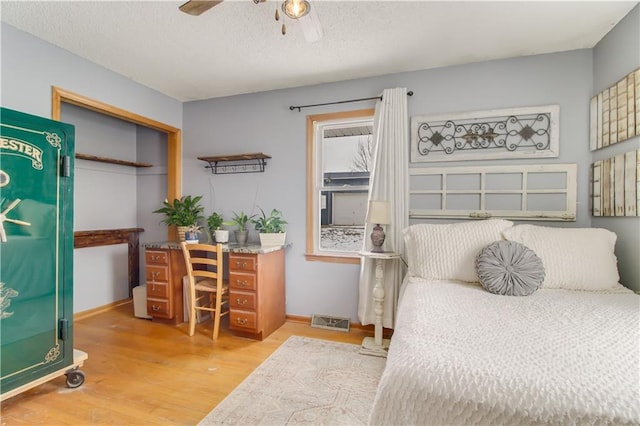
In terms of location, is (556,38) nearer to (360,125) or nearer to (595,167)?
(595,167)

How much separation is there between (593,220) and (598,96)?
970 millimetres

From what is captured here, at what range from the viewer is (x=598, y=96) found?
2316mm

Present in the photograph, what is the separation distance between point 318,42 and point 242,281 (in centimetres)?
219

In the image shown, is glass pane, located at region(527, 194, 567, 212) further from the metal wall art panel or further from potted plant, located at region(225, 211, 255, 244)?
potted plant, located at region(225, 211, 255, 244)

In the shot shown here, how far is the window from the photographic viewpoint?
318 cm

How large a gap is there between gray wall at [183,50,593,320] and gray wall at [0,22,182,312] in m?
0.64

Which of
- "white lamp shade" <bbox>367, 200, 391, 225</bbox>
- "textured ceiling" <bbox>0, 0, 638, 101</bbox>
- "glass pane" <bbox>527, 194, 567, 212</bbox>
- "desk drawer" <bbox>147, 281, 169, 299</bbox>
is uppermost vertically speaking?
"textured ceiling" <bbox>0, 0, 638, 101</bbox>

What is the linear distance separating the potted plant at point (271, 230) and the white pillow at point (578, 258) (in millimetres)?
2151

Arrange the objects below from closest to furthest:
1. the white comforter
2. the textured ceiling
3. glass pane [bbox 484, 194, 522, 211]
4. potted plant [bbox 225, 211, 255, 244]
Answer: the white comforter
the textured ceiling
glass pane [bbox 484, 194, 522, 211]
potted plant [bbox 225, 211, 255, 244]

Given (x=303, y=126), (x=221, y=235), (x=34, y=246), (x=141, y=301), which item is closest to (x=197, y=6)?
(x=34, y=246)

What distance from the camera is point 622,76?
6.77 feet

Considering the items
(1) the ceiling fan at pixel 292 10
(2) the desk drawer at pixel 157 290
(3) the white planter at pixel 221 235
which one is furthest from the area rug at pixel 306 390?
(1) the ceiling fan at pixel 292 10

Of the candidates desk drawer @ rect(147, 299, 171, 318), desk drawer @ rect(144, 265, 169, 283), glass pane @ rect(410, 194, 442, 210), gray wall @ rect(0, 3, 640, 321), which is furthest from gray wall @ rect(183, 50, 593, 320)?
desk drawer @ rect(147, 299, 171, 318)

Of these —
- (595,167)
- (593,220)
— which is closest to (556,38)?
(595,167)
